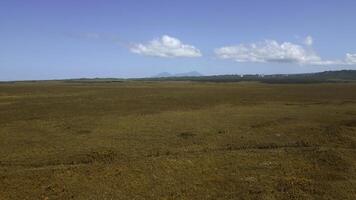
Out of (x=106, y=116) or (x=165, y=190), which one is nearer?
(x=165, y=190)

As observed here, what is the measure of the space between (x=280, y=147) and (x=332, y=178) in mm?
5811

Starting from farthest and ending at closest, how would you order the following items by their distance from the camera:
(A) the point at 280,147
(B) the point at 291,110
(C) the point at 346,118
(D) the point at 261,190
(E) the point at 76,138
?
(B) the point at 291,110 < (C) the point at 346,118 < (E) the point at 76,138 < (A) the point at 280,147 < (D) the point at 261,190

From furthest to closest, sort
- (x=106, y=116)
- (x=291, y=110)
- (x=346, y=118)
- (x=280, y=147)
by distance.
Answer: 1. (x=291, y=110)
2. (x=106, y=116)
3. (x=346, y=118)
4. (x=280, y=147)

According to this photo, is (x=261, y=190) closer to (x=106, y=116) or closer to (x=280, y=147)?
(x=280, y=147)

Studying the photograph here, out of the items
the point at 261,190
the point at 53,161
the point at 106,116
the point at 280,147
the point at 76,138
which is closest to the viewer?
the point at 261,190

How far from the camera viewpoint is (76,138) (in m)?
24.3

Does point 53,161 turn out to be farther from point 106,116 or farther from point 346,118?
point 346,118

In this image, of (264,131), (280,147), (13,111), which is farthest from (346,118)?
(13,111)

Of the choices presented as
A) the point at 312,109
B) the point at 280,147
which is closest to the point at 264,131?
the point at 280,147

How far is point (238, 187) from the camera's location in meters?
14.4

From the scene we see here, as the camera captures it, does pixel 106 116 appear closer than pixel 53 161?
No

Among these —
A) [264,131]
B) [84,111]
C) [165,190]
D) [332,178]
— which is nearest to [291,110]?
[264,131]

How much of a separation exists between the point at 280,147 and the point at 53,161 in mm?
9544

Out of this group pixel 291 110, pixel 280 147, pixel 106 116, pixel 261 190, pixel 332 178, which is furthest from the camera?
pixel 291 110
